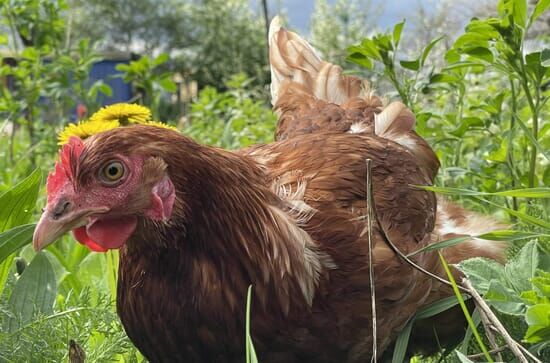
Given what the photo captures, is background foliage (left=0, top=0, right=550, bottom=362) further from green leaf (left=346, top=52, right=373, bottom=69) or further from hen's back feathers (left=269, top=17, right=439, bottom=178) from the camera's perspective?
hen's back feathers (left=269, top=17, right=439, bottom=178)

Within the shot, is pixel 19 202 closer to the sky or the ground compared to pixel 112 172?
closer to the ground

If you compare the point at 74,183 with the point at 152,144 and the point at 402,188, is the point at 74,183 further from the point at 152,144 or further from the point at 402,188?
the point at 402,188

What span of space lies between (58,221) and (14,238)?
283 mm

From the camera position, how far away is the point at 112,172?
1340mm

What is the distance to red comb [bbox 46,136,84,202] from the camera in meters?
1.33

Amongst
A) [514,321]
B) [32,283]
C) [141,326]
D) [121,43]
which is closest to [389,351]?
[514,321]

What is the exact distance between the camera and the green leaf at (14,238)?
1.51 metres

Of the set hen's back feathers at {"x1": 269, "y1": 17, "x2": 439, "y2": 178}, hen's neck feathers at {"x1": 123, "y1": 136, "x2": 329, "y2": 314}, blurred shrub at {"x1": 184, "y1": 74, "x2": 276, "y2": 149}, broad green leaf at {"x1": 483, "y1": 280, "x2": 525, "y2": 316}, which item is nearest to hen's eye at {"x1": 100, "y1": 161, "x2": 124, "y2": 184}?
hen's neck feathers at {"x1": 123, "y1": 136, "x2": 329, "y2": 314}

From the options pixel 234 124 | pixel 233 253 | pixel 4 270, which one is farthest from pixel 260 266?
pixel 234 124

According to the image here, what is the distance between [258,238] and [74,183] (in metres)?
0.40

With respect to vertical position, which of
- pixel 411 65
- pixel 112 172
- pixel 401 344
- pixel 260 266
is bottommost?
pixel 401 344

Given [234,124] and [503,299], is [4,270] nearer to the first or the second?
[503,299]

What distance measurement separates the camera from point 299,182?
1.66m

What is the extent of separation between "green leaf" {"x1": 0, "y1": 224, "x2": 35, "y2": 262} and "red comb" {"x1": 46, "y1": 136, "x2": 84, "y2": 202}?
0.21 meters
